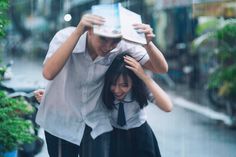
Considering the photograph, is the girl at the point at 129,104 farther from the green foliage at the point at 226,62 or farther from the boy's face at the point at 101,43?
the green foliage at the point at 226,62

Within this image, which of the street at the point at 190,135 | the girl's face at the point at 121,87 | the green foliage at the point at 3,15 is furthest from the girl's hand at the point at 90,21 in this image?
the street at the point at 190,135

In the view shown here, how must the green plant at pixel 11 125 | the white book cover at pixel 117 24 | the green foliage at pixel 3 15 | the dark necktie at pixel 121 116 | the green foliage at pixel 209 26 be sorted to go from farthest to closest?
the green foliage at pixel 209 26 < the green plant at pixel 11 125 < the green foliage at pixel 3 15 < the dark necktie at pixel 121 116 < the white book cover at pixel 117 24

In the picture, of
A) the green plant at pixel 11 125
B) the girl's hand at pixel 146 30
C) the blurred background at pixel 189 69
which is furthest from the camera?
the blurred background at pixel 189 69

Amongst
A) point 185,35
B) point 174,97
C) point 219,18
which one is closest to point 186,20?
point 185,35

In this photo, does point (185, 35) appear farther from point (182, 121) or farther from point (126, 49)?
point (126, 49)

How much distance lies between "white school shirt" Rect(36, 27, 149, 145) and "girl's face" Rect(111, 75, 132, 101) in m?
0.10

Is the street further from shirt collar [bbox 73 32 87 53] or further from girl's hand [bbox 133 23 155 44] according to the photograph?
girl's hand [bbox 133 23 155 44]

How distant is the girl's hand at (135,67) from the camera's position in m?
2.91

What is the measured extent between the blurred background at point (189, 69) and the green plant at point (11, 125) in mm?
449

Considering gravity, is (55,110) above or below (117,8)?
below

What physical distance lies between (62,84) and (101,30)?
52 cm

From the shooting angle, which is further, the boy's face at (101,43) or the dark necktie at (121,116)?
the dark necktie at (121,116)

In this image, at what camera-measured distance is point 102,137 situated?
2.95m

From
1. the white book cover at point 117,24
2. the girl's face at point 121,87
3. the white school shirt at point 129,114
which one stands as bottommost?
the white school shirt at point 129,114
